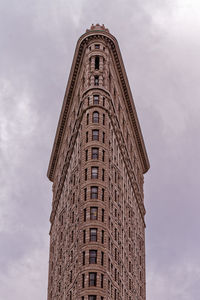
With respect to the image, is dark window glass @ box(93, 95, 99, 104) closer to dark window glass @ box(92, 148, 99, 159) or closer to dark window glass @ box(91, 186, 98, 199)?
dark window glass @ box(92, 148, 99, 159)

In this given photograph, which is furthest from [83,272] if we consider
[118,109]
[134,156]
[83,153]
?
[134,156]

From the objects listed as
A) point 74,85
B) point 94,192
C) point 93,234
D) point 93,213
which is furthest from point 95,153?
point 74,85

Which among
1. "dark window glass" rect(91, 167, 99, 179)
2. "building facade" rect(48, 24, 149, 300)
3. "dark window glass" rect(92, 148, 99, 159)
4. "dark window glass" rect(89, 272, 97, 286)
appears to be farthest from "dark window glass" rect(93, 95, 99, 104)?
"dark window glass" rect(89, 272, 97, 286)

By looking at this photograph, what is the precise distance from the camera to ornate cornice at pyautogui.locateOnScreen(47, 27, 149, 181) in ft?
434

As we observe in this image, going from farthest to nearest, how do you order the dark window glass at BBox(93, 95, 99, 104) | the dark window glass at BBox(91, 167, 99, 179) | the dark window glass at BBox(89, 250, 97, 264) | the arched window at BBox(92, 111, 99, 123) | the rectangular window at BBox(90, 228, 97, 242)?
the dark window glass at BBox(93, 95, 99, 104) → the arched window at BBox(92, 111, 99, 123) → the dark window glass at BBox(91, 167, 99, 179) → the rectangular window at BBox(90, 228, 97, 242) → the dark window glass at BBox(89, 250, 97, 264)

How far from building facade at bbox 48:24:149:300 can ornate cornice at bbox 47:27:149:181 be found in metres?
0.22

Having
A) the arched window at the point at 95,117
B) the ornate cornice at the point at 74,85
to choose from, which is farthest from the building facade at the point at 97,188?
the ornate cornice at the point at 74,85

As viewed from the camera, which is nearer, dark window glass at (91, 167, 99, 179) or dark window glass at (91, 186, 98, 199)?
dark window glass at (91, 186, 98, 199)

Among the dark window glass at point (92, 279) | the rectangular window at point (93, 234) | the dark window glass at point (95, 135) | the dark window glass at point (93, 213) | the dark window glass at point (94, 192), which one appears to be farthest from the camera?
the dark window glass at point (95, 135)

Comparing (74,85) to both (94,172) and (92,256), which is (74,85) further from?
(92,256)

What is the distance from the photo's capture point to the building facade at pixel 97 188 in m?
107

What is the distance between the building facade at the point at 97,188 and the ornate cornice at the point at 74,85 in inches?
8.7

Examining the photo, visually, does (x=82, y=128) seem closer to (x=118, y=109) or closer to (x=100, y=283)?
(x=118, y=109)

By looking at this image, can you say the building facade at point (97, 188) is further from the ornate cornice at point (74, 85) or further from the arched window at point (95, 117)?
the ornate cornice at point (74, 85)
